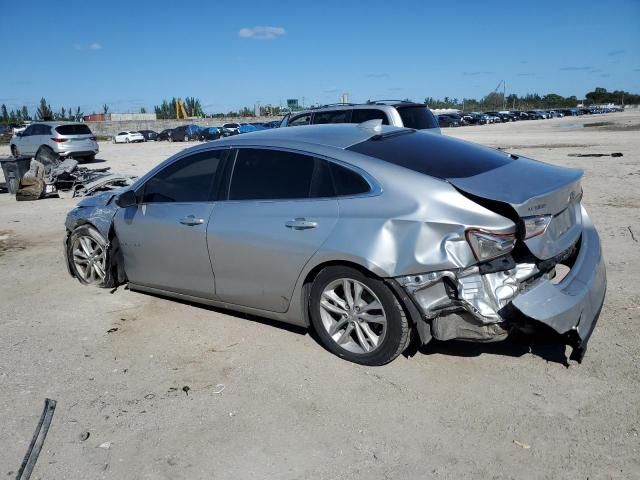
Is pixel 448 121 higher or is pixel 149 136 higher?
pixel 448 121

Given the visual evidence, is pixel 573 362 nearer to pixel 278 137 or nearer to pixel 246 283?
pixel 246 283

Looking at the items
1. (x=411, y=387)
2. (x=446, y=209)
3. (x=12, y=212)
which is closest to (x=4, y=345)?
(x=411, y=387)

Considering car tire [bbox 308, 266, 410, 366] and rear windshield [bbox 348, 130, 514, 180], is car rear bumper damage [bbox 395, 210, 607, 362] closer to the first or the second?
car tire [bbox 308, 266, 410, 366]

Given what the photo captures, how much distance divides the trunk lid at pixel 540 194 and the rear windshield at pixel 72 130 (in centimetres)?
1909

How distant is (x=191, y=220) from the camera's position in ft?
14.9

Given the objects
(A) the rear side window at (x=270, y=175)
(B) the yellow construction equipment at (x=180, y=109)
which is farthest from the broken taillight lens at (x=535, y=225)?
(B) the yellow construction equipment at (x=180, y=109)

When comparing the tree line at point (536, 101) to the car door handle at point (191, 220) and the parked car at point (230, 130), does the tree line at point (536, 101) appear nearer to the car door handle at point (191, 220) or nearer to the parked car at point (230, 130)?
the parked car at point (230, 130)

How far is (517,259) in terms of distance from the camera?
355 cm

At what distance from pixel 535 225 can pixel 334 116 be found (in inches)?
319

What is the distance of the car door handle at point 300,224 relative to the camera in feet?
12.6

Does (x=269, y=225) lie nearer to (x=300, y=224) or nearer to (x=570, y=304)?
(x=300, y=224)

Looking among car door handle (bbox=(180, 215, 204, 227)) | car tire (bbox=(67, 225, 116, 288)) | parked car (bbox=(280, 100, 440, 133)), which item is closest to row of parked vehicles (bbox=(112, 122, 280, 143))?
parked car (bbox=(280, 100, 440, 133))

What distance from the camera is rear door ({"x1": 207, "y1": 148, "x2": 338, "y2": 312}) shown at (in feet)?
12.7

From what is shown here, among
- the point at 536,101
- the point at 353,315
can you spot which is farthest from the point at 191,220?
the point at 536,101
